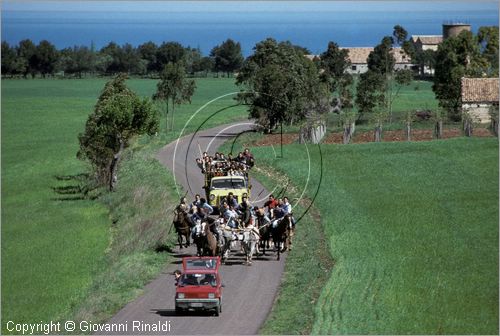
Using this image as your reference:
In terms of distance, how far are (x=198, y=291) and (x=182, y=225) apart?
11086mm

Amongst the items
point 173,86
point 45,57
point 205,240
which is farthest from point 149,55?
point 205,240

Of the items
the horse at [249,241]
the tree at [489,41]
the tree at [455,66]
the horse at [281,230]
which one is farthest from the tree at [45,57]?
the horse at [249,241]

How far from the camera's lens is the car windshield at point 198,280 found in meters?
29.4

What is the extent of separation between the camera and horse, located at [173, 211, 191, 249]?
1570 inches

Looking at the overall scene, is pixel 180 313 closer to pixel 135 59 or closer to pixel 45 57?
pixel 45 57

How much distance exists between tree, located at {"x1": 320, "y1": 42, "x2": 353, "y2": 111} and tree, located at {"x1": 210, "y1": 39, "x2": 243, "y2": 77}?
57.0 metres

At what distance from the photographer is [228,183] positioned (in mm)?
48000

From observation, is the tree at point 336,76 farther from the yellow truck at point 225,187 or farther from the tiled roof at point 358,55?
the yellow truck at point 225,187

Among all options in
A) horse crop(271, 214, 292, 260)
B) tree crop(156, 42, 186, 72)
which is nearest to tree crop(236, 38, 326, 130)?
Result: horse crop(271, 214, 292, 260)

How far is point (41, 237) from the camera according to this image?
5262cm

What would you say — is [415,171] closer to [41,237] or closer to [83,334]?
[41,237]

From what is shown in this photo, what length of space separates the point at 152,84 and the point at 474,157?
349ft

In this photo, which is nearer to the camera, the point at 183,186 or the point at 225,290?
the point at 225,290

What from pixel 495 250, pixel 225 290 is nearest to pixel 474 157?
pixel 495 250
